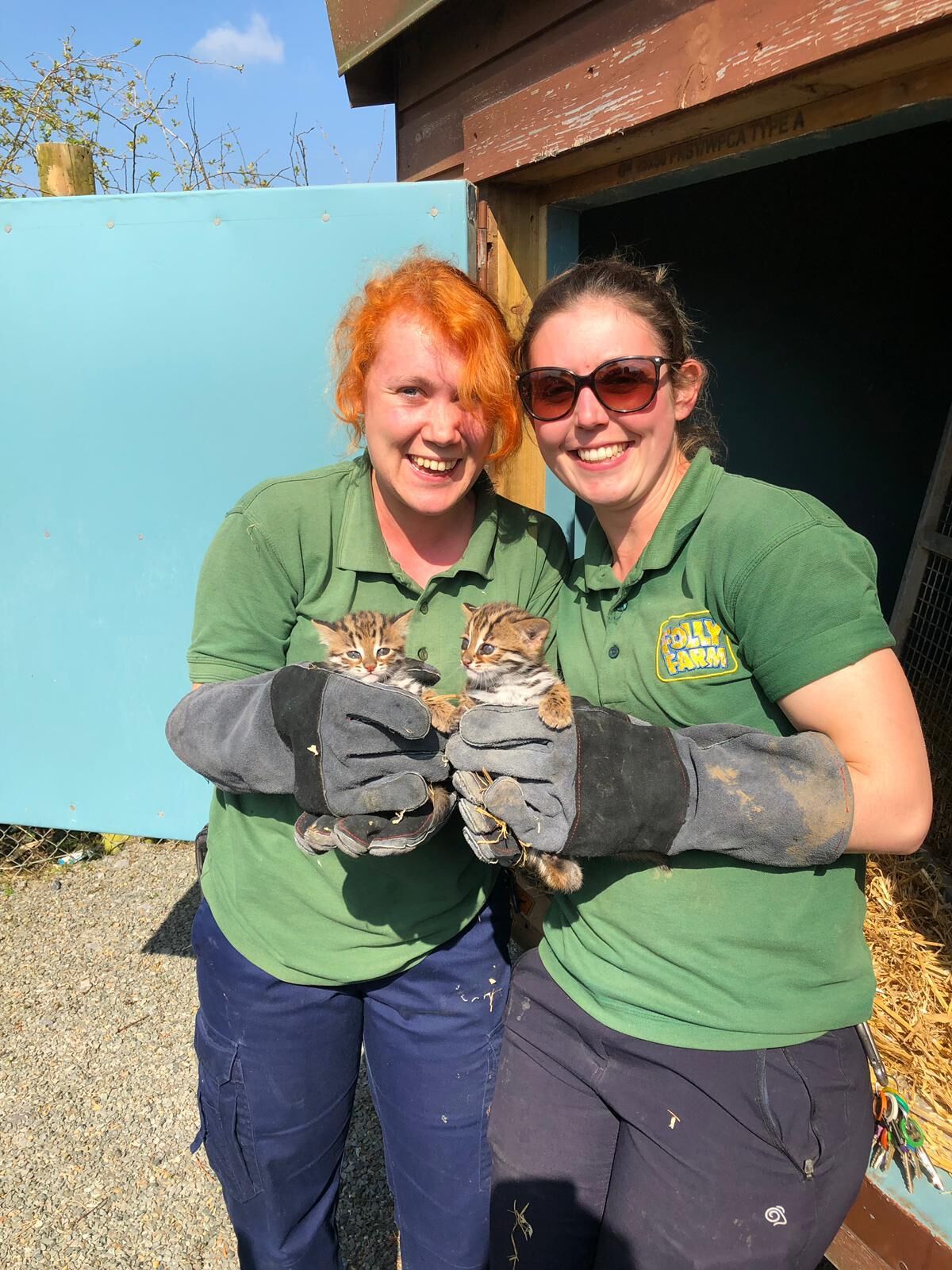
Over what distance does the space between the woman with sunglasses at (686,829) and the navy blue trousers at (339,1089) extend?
0.29 meters

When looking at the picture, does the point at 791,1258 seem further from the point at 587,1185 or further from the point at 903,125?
the point at 903,125

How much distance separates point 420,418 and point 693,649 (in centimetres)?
101

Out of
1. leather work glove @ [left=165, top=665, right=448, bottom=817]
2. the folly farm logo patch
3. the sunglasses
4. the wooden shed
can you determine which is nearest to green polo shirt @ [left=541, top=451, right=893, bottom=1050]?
the folly farm logo patch

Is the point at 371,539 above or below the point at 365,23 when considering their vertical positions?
below

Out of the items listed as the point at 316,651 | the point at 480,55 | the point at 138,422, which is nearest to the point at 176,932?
the point at 138,422

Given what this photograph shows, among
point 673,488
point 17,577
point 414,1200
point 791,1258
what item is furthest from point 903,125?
point 17,577

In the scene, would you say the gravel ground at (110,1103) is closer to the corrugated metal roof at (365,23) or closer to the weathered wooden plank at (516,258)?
the weathered wooden plank at (516,258)

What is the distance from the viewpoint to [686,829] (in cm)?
182

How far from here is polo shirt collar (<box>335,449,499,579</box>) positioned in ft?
7.48

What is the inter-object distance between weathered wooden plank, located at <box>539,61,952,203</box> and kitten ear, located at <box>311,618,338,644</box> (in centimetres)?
232

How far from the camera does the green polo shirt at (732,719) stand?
1701 mm

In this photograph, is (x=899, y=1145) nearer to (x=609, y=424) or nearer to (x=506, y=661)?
(x=506, y=661)

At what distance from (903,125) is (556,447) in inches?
68.7

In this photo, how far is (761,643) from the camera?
68.8 inches
